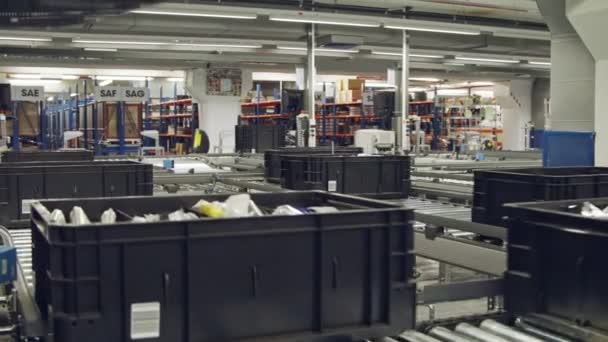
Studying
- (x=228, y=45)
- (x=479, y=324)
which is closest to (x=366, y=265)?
(x=479, y=324)

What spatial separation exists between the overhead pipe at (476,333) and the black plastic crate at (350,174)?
2952mm

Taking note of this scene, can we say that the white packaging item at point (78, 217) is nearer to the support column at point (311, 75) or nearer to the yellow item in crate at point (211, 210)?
the yellow item in crate at point (211, 210)

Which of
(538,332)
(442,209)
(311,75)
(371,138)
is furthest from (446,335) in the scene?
(311,75)

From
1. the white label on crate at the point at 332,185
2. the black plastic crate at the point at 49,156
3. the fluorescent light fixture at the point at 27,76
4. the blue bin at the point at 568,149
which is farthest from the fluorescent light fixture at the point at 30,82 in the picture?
the blue bin at the point at 568,149

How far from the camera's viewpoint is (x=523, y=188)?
11.3ft

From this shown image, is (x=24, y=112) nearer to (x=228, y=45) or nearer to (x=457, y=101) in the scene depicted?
(x=228, y=45)

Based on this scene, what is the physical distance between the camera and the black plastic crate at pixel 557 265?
6.43ft

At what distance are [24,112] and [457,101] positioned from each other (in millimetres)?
11874

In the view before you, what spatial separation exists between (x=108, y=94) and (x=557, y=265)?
1169 centimetres

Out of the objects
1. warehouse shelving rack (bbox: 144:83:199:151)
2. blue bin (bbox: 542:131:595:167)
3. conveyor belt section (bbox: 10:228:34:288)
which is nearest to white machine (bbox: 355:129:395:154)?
blue bin (bbox: 542:131:595:167)

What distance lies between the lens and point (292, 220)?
71.9 inches

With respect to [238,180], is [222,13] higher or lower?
higher

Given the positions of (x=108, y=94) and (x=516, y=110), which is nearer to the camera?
(x=108, y=94)

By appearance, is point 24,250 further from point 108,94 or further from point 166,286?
point 108,94
